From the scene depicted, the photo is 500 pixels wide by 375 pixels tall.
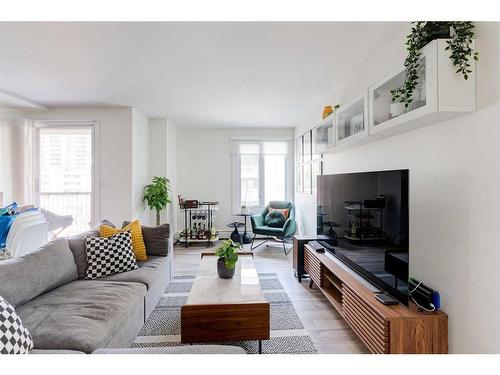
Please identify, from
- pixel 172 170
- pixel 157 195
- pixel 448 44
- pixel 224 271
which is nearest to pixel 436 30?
pixel 448 44

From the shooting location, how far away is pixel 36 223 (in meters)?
2.96

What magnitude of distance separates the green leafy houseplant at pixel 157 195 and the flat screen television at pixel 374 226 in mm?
3133

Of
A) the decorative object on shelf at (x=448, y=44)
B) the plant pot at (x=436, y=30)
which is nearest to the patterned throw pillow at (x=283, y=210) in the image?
the decorative object on shelf at (x=448, y=44)

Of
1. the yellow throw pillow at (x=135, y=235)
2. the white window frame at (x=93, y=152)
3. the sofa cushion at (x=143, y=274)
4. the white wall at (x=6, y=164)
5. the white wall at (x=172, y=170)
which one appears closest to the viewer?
the sofa cushion at (x=143, y=274)

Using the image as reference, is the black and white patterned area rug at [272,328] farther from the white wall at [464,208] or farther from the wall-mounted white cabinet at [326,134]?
the wall-mounted white cabinet at [326,134]

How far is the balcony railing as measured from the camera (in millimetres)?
4547

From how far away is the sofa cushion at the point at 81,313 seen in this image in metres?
1.44

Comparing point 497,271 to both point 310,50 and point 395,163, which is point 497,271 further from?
point 310,50

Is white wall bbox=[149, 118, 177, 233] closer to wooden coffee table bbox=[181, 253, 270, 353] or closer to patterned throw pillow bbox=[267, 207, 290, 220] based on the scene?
patterned throw pillow bbox=[267, 207, 290, 220]

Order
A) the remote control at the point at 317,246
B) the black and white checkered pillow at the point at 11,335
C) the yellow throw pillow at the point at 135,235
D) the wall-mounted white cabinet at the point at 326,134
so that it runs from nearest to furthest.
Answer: the black and white checkered pillow at the point at 11,335 → the yellow throw pillow at the point at 135,235 → the wall-mounted white cabinet at the point at 326,134 → the remote control at the point at 317,246

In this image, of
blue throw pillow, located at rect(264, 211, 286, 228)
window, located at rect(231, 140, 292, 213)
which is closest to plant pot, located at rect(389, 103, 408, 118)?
blue throw pillow, located at rect(264, 211, 286, 228)

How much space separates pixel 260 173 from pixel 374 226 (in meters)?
4.18

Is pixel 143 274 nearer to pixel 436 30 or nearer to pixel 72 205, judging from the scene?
pixel 436 30
